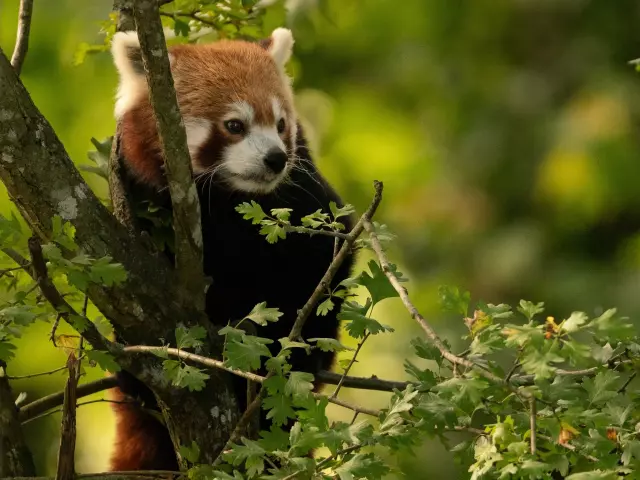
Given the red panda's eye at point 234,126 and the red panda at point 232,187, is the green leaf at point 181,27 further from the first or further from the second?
the red panda's eye at point 234,126

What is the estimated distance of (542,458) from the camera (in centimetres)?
161

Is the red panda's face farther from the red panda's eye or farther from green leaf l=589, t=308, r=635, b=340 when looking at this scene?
green leaf l=589, t=308, r=635, b=340

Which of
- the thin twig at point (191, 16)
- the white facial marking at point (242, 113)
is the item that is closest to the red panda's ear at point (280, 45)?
the white facial marking at point (242, 113)

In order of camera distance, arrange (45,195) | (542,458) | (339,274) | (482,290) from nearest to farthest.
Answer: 1. (542,458)
2. (45,195)
3. (339,274)
4. (482,290)

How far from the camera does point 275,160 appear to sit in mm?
3057

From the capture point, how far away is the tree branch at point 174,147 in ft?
6.86

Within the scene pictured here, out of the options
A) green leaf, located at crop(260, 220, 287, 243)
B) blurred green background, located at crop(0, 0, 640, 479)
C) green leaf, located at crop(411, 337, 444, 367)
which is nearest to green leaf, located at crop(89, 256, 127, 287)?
green leaf, located at crop(260, 220, 287, 243)

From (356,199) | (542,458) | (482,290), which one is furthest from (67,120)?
(542,458)

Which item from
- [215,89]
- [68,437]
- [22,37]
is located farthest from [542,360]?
[215,89]

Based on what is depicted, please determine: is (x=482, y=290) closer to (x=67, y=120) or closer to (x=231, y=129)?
(x=67, y=120)

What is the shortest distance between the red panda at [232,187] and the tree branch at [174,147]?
60 cm

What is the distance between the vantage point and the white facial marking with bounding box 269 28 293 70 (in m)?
3.49

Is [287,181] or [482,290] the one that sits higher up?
[287,181]

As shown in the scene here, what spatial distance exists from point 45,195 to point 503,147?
15.3 ft
